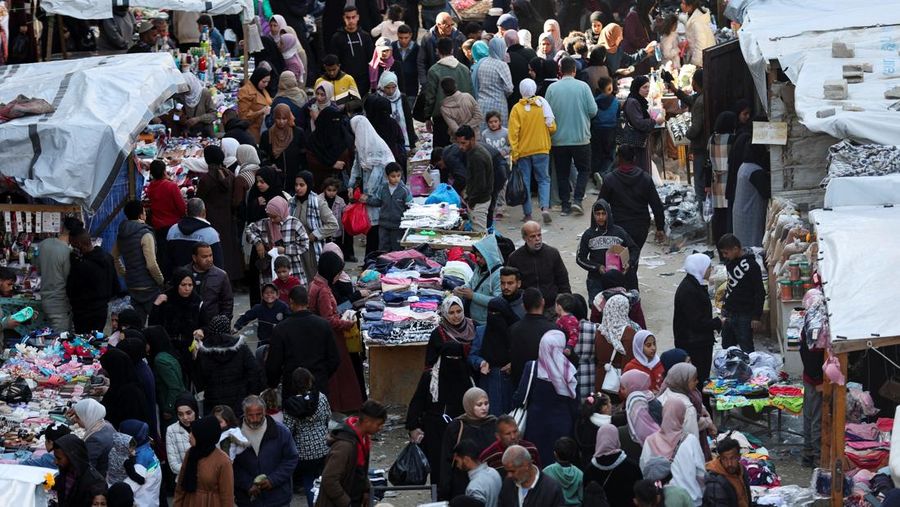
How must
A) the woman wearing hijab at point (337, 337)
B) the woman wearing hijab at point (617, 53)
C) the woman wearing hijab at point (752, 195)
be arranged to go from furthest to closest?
the woman wearing hijab at point (617, 53), the woman wearing hijab at point (752, 195), the woman wearing hijab at point (337, 337)

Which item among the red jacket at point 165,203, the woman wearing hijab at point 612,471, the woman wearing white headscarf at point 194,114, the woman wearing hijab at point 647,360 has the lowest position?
the woman wearing hijab at point 612,471

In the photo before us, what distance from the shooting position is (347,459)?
1086 cm

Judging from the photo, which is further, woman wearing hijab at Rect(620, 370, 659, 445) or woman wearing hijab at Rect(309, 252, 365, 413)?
woman wearing hijab at Rect(309, 252, 365, 413)

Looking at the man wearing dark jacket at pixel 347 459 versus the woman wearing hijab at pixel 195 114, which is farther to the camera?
the woman wearing hijab at pixel 195 114

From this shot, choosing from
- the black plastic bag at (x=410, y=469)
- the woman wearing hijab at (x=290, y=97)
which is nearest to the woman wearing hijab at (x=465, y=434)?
the black plastic bag at (x=410, y=469)

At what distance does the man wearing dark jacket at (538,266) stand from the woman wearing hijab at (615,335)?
56.2 inches

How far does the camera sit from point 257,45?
2109 centimetres

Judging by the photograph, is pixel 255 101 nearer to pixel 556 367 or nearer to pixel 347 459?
pixel 556 367

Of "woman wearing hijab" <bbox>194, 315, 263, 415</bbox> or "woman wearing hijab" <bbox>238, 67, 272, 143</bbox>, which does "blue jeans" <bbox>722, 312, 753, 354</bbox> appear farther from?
"woman wearing hijab" <bbox>238, 67, 272, 143</bbox>

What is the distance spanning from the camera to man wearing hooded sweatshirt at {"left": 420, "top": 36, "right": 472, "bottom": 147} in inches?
761

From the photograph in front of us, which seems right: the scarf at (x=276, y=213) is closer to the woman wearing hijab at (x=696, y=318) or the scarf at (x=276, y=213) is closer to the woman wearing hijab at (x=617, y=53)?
the woman wearing hijab at (x=696, y=318)

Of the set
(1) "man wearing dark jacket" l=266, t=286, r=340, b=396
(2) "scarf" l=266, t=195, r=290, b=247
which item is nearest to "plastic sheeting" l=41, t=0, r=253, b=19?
(2) "scarf" l=266, t=195, r=290, b=247

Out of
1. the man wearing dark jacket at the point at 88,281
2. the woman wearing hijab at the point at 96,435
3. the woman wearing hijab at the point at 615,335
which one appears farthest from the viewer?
the man wearing dark jacket at the point at 88,281

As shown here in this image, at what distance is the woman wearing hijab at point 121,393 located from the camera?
488 inches
